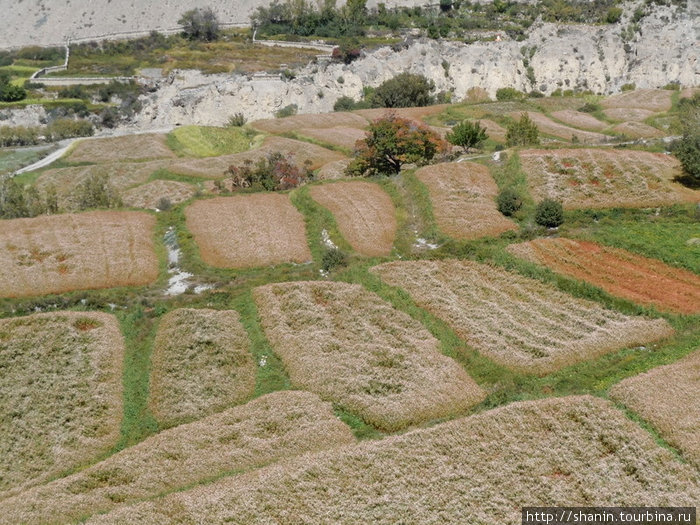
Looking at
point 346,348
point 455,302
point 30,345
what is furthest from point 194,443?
point 455,302

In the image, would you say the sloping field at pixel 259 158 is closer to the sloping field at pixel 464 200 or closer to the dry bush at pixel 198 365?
the sloping field at pixel 464 200

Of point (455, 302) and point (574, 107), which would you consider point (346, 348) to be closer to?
point (455, 302)

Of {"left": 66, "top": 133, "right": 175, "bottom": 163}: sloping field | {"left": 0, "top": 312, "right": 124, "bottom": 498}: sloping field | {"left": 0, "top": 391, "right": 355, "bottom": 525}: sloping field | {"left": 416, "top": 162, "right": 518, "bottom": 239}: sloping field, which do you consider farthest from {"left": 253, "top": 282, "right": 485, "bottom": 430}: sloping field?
{"left": 66, "top": 133, "right": 175, "bottom": 163}: sloping field

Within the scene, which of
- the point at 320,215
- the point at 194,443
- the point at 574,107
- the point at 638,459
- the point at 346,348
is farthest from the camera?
the point at 574,107

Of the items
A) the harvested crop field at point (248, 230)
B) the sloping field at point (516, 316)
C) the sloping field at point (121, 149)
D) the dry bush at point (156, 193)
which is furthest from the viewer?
the sloping field at point (121, 149)

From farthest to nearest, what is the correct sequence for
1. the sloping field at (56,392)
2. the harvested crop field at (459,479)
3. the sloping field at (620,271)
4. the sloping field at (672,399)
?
the sloping field at (620,271) → the sloping field at (56,392) → the sloping field at (672,399) → the harvested crop field at (459,479)

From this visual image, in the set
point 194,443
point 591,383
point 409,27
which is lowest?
point 194,443

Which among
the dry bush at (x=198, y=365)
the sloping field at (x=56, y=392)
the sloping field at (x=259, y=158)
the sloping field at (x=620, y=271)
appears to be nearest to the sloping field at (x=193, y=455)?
the dry bush at (x=198, y=365)
